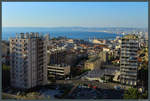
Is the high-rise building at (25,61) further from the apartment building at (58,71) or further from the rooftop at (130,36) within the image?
the rooftop at (130,36)

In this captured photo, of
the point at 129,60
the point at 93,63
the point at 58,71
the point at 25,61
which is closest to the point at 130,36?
the point at 129,60

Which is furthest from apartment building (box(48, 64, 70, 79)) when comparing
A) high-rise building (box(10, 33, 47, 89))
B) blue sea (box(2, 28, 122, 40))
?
blue sea (box(2, 28, 122, 40))

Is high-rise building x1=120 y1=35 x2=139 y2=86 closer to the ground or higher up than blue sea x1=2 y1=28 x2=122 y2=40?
closer to the ground

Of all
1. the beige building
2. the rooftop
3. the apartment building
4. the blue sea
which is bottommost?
the apartment building

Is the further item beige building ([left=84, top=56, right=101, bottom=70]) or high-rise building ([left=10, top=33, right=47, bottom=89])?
beige building ([left=84, top=56, right=101, bottom=70])

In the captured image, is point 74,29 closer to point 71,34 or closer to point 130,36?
point 71,34

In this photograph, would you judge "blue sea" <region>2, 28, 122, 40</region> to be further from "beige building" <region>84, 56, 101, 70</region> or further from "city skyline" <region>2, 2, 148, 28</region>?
"beige building" <region>84, 56, 101, 70</region>
